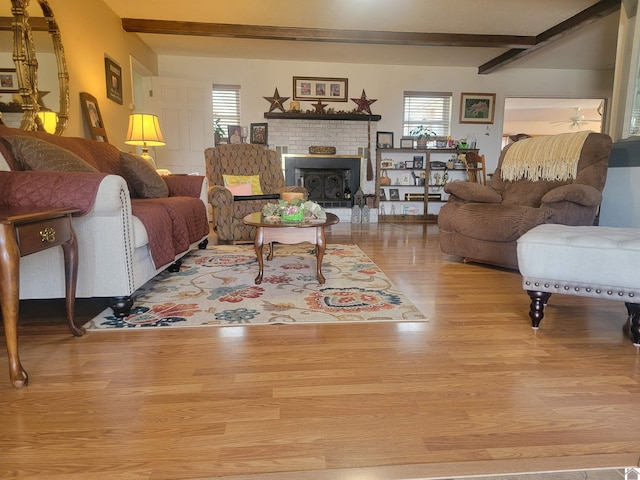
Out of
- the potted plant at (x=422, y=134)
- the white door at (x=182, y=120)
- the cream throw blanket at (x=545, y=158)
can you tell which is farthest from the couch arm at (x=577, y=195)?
the white door at (x=182, y=120)

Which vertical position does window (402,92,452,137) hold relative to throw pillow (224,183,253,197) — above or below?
above

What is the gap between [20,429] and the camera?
1.07 m

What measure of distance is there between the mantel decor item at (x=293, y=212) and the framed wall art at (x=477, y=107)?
4809 mm

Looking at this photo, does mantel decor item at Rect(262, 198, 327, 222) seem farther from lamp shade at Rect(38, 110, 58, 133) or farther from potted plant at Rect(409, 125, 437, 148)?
potted plant at Rect(409, 125, 437, 148)

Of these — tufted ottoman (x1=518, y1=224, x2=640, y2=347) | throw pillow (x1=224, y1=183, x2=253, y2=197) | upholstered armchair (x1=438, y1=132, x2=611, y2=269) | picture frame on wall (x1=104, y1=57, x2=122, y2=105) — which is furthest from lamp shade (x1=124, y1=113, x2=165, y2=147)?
tufted ottoman (x1=518, y1=224, x2=640, y2=347)

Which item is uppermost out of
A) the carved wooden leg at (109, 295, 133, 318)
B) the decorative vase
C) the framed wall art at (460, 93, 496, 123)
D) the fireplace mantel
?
the framed wall art at (460, 93, 496, 123)

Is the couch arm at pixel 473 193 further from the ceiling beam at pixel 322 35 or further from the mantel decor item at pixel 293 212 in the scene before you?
the ceiling beam at pixel 322 35

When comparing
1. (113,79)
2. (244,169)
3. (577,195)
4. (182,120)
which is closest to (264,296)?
(577,195)

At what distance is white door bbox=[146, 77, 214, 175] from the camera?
5.43 meters

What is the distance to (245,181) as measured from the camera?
13.9ft

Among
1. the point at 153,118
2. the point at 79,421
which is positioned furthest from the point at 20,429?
the point at 153,118

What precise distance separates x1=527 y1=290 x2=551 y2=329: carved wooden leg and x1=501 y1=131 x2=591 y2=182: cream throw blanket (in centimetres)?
167

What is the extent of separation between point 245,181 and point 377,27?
2.52 meters

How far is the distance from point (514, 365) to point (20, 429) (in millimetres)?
1634
